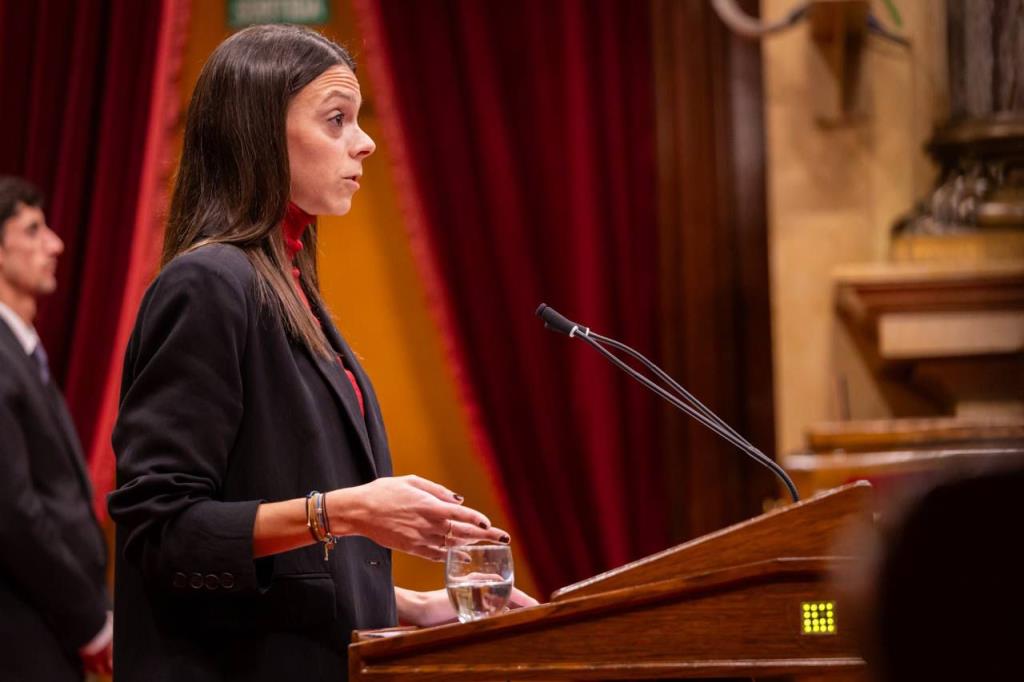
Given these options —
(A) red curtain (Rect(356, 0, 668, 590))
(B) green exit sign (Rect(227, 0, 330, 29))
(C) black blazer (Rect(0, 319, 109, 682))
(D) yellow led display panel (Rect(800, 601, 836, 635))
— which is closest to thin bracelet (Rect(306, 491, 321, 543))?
(D) yellow led display panel (Rect(800, 601, 836, 635))

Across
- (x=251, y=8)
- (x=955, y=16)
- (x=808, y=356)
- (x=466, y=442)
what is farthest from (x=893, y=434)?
(x=251, y=8)

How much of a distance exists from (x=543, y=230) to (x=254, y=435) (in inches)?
98.8

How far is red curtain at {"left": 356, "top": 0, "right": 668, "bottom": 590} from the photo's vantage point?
3.91 metres

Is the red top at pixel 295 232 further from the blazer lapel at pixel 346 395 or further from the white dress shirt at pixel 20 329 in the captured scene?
the white dress shirt at pixel 20 329

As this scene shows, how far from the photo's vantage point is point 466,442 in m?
4.21

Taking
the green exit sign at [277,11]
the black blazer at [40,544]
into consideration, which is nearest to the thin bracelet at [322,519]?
the black blazer at [40,544]

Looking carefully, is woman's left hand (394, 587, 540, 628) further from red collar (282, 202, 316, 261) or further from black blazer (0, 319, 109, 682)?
black blazer (0, 319, 109, 682)

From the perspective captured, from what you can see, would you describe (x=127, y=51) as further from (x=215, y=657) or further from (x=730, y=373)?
(x=215, y=657)

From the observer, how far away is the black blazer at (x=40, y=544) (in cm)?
311

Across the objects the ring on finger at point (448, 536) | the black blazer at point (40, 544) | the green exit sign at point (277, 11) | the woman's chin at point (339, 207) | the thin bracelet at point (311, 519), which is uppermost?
the green exit sign at point (277, 11)

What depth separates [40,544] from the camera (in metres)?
3.14

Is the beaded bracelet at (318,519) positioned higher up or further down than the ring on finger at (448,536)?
higher up

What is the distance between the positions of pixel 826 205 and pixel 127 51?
213cm

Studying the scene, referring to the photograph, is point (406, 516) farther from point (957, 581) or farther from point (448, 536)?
point (957, 581)
